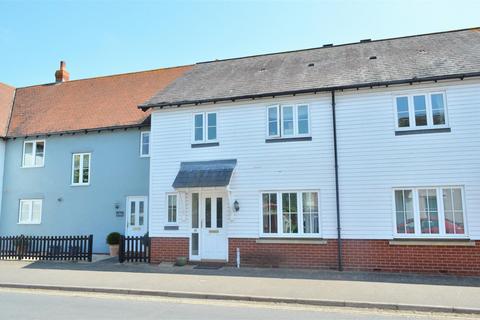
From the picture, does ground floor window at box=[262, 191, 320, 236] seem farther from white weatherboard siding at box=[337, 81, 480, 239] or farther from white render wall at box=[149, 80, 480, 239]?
white weatherboard siding at box=[337, 81, 480, 239]

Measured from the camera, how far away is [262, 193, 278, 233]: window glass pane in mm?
12797

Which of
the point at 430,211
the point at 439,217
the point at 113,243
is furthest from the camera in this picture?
the point at 113,243

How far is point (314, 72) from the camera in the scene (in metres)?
14.3

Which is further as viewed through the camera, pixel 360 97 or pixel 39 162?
pixel 39 162

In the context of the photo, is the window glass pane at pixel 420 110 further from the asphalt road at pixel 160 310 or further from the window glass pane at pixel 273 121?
the asphalt road at pixel 160 310

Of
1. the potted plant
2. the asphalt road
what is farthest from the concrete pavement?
the potted plant

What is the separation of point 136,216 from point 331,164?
9.15 meters

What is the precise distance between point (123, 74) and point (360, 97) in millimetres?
14748

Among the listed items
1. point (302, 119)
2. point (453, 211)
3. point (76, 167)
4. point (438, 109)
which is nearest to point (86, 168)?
point (76, 167)

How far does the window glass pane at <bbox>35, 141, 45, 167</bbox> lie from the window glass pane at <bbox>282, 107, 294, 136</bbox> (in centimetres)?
1277

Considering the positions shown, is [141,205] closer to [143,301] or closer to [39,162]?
[39,162]

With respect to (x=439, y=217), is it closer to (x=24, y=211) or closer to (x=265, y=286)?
(x=265, y=286)

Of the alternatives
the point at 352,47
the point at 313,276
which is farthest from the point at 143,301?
the point at 352,47

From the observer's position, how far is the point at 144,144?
17.3 metres
